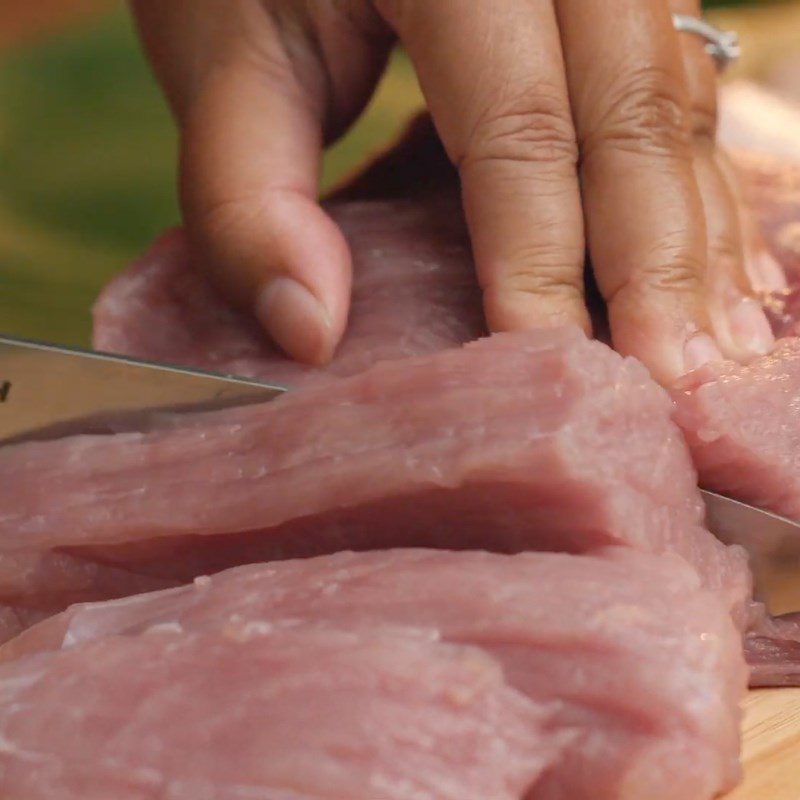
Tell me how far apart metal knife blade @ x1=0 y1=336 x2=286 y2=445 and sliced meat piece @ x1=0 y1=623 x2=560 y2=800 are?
450 mm

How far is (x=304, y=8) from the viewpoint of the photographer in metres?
2.41

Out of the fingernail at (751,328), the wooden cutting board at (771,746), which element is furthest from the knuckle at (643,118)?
the wooden cutting board at (771,746)

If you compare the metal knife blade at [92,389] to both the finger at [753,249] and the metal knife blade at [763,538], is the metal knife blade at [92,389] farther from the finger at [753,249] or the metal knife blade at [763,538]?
the finger at [753,249]

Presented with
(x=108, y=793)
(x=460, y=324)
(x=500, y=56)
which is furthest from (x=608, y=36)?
(x=108, y=793)

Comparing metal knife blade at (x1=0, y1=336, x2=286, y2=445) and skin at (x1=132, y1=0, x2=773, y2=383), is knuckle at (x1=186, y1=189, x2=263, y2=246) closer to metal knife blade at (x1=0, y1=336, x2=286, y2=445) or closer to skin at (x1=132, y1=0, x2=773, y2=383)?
skin at (x1=132, y1=0, x2=773, y2=383)

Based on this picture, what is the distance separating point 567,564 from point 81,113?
2928 mm

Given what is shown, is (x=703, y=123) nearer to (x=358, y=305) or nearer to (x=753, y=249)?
(x=753, y=249)

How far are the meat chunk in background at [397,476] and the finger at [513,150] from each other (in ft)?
1.28

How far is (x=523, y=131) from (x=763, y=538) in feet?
2.89

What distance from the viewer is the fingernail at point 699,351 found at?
1.77 metres

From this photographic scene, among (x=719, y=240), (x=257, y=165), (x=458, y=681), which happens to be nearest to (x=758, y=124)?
(x=719, y=240)

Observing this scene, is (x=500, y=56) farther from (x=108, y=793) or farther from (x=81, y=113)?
(x=81, y=113)

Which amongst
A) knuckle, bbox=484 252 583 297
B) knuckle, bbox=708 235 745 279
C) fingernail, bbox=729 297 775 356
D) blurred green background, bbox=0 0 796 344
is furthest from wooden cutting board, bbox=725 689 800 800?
blurred green background, bbox=0 0 796 344

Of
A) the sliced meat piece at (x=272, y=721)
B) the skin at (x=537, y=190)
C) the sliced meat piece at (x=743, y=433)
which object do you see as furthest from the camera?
the skin at (x=537, y=190)
